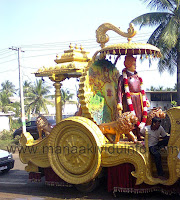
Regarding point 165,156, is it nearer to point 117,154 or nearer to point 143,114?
point 117,154

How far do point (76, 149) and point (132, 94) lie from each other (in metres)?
1.61

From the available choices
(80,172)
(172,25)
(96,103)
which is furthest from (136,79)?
(172,25)

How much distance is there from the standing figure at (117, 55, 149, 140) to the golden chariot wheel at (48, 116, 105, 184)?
0.94m

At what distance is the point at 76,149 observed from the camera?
5523mm

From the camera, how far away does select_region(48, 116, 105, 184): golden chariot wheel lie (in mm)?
5324

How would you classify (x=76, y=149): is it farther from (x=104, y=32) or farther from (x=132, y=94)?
(x=104, y=32)

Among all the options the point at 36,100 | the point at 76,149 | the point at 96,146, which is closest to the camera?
the point at 96,146

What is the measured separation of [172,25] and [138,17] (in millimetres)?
1606

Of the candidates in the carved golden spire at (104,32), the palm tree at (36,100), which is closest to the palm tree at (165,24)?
the carved golden spire at (104,32)

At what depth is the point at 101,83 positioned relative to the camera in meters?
6.37

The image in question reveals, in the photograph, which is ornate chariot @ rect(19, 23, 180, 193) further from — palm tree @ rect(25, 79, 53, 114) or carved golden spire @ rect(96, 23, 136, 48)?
palm tree @ rect(25, 79, 53, 114)

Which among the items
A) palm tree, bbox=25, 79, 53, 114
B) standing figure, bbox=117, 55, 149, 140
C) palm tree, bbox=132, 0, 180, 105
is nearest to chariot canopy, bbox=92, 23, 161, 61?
standing figure, bbox=117, 55, 149, 140

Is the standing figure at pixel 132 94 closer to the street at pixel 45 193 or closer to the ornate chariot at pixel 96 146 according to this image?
the ornate chariot at pixel 96 146

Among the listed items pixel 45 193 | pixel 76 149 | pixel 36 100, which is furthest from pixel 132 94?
pixel 36 100
